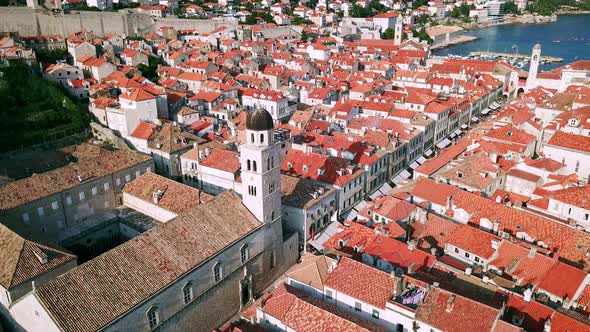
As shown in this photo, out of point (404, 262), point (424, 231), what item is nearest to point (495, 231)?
point (424, 231)

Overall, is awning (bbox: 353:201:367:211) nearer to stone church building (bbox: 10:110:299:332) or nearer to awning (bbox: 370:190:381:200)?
awning (bbox: 370:190:381:200)

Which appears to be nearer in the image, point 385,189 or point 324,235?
point 324,235

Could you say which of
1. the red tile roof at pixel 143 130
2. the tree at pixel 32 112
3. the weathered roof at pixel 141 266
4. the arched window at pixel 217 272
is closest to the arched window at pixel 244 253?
the weathered roof at pixel 141 266

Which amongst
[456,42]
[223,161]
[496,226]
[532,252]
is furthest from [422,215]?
[456,42]

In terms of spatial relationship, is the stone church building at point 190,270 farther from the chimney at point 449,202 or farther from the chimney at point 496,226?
the chimney at point 496,226

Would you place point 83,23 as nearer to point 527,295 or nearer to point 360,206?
point 360,206

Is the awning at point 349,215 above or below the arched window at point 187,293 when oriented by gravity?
below

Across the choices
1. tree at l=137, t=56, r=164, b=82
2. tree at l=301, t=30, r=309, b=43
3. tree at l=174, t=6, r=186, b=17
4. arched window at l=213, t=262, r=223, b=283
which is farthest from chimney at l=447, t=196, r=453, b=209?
tree at l=174, t=6, r=186, b=17
